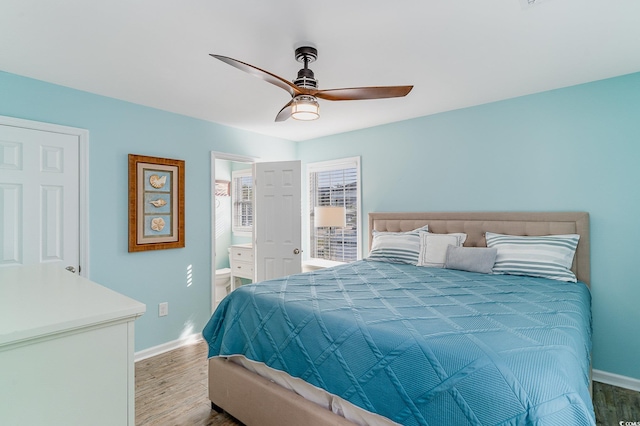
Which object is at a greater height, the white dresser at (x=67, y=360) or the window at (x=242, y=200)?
the window at (x=242, y=200)

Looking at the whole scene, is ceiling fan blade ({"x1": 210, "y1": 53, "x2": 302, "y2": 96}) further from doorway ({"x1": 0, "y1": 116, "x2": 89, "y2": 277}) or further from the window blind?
the window blind

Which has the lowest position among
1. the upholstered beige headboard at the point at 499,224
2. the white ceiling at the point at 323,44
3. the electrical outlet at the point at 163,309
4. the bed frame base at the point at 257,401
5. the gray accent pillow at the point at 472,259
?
the bed frame base at the point at 257,401

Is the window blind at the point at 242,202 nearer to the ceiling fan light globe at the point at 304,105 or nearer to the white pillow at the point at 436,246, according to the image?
the white pillow at the point at 436,246

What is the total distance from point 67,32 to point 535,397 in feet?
9.70

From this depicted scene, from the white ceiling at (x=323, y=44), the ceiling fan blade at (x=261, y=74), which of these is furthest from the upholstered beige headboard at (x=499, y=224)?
the ceiling fan blade at (x=261, y=74)

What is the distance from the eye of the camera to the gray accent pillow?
2812 millimetres

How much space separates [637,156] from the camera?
8.41 ft

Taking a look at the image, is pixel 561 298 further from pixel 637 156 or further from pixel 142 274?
pixel 142 274

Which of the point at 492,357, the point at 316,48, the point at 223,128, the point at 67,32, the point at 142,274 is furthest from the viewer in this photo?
the point at 223,128

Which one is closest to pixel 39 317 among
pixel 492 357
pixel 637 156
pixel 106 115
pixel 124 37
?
pixel 492 357

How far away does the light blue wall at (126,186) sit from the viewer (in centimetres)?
271

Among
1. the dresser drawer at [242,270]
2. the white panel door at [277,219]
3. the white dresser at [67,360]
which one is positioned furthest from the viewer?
the dresser drawer at [242,270]

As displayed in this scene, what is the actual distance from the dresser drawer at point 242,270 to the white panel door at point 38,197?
84.5 inches

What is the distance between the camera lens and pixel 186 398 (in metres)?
2.46
